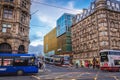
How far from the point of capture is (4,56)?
22547mm

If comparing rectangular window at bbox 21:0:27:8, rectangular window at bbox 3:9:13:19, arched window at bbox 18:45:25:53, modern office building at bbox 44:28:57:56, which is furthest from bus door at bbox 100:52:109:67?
modern office building at bbox 44:28:57:56

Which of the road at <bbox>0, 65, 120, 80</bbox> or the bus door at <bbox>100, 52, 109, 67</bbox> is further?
the bus door at <bbox>100, 52, 109, 67</bbox>

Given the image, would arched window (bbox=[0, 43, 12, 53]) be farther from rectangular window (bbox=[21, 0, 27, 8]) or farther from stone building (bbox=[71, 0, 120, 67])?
stone building (bbox=[71, 0, 120, 67])

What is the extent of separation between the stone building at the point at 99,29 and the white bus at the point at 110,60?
15.8 m

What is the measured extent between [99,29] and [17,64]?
34.3 meters

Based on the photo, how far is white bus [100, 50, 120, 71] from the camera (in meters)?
31.6

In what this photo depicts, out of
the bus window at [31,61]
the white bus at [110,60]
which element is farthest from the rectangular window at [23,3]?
the white bus at [110,60]

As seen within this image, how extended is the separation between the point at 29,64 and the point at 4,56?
3887mm

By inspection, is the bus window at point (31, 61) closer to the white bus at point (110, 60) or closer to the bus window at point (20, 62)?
the bus window at point (20, 62)

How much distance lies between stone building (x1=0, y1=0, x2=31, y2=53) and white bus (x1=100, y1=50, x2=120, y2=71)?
678 inches

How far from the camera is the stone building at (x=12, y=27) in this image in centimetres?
3053

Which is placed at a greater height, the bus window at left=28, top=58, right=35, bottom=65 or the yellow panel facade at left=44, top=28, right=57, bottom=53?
the yellow panel facade at left=44, top=28, right=57, bottom=53

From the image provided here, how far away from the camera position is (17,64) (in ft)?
76.1

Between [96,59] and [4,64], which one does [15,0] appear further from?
[96,59]
